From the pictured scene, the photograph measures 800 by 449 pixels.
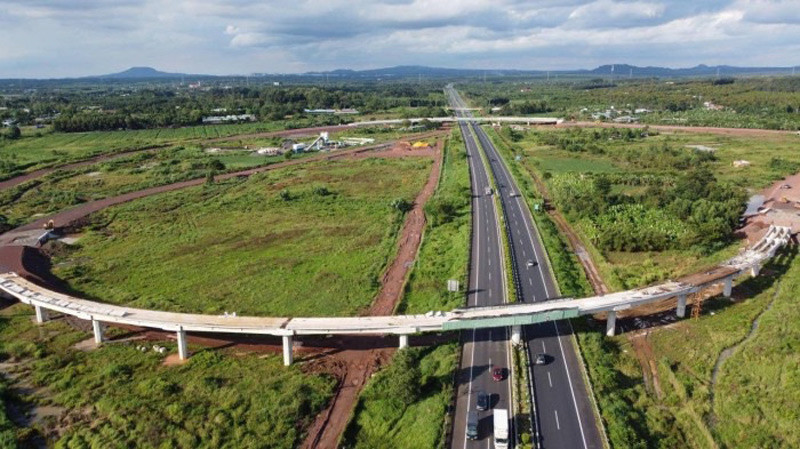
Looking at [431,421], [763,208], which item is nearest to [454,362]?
[431,421]

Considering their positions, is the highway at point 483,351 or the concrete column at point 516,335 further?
the concrete column at point 516,335

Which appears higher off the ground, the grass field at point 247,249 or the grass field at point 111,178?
the grass field at point 111,178

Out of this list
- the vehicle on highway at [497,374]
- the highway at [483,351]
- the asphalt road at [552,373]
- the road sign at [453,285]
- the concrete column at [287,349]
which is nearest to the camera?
the asphalt road at [552,373]

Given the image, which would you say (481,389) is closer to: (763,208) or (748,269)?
(748,269)

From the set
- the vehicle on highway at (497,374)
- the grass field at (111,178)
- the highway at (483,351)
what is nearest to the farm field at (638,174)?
the highway at (483,351)

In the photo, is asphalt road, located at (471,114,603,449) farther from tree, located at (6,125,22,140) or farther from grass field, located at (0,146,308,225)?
tree, located at (6,125,22,140)

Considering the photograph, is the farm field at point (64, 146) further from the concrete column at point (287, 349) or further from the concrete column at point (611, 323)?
the concrete column at point (611, 323)
